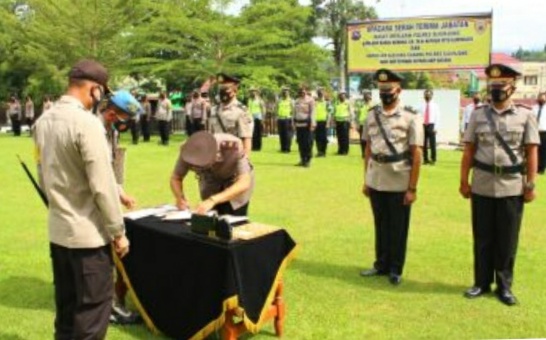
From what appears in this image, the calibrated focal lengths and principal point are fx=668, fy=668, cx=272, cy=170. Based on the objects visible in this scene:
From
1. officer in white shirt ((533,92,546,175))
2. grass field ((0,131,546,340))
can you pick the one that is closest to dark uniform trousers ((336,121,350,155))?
officer in white shirt ((533,92,546,175))

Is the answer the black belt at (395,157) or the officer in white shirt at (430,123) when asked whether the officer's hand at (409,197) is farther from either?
the officer in white shirt at (430,123)

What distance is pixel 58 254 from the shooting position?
144 inches

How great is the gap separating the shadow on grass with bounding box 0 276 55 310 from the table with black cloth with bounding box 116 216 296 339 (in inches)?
36.8

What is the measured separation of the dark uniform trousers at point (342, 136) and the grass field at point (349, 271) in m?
5.52

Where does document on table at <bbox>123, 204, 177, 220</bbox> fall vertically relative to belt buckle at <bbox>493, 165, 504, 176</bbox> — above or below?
below

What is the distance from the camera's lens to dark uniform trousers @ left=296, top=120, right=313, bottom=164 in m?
14.3

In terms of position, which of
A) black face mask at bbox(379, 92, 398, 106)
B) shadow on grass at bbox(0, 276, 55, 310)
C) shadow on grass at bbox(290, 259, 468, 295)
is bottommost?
shadow on grass at bbox(290, 259, 468, 295)

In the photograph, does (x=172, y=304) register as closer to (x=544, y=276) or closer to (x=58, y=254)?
(x=58, y=254)

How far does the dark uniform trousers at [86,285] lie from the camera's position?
357cm

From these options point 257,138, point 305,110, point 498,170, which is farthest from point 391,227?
point 257,138

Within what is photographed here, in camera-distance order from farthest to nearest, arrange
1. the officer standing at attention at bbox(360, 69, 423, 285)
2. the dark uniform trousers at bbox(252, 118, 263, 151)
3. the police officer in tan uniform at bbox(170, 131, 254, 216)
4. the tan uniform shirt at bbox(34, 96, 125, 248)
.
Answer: the dark uniform trousers at bbox(252, 118, 263, 151) < the officer standing at attention at bbox(360, 69, 423, 285) < the police officer in tan uniform at bbox(170, 131, 254, 216) < the tan uniform shirt at bbox(34, 96, 125, 248)

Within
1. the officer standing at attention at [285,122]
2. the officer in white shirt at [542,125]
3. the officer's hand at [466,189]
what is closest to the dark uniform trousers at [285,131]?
the officer standing at attention at [285,122]

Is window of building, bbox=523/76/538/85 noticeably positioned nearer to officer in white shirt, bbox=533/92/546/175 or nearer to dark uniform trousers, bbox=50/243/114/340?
officer in white shirt, bbox=533/92/546/175

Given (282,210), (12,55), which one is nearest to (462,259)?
(282,210)
